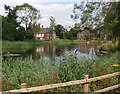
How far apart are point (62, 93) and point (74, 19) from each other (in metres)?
4.51

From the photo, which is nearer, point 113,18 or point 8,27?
point 113,18

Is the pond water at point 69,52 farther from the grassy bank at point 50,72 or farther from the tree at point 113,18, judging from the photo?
the tree at point 113,18

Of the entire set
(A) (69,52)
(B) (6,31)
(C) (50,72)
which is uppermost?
(B) (6,31)

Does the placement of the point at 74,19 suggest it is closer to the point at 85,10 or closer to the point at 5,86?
the point at 85,10

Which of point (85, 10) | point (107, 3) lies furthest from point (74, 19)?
point (107, 3)

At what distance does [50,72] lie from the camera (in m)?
4.31

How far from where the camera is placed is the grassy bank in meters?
4.00

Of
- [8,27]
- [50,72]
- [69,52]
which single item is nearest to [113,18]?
[69,52]

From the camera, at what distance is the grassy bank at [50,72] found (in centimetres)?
400

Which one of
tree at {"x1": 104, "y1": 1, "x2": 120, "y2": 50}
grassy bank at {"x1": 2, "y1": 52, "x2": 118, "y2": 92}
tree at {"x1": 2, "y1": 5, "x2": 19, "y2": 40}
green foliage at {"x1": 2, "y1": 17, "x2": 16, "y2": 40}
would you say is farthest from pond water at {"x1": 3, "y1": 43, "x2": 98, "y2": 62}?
tree at {"x1": 2, "y1": 5, "x2": 19, "y2": 40}

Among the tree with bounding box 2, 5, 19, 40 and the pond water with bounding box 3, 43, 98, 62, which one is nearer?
the pond water with bounding box 3, 43, 98, 62

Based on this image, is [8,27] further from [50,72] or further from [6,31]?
[50,72]

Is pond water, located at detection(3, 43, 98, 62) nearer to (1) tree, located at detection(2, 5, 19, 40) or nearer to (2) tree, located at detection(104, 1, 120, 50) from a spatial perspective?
(2) tree, located at detection(104, 1, 120, 50)

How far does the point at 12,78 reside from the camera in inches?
155
